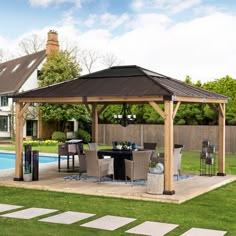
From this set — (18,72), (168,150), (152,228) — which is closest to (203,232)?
(152,228)

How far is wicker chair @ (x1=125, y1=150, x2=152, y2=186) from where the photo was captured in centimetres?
1052

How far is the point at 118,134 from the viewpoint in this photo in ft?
90.3

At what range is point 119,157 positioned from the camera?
38.0 feet

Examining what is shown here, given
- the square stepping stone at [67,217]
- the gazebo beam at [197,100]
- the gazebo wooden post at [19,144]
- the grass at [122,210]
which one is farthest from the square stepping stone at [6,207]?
the gazebo beam at [197,100]

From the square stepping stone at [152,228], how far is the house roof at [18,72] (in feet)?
87.3

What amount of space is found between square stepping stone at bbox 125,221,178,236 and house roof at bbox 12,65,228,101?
3.31 m

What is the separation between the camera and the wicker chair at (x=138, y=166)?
10516 millimetres

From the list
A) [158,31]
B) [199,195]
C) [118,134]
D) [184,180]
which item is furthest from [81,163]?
[118,134]

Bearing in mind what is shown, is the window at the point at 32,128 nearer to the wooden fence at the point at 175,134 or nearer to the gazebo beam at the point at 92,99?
the wooden fence at the point at 175,134

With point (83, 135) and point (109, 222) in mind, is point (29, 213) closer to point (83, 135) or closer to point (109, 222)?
point (109, 222)

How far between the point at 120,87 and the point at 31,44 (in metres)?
39.0

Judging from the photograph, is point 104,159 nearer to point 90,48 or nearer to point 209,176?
point 209,176

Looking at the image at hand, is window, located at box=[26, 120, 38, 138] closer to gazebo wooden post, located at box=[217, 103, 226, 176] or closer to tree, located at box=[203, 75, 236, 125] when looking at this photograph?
tree, located at box=[203, 75, 236, 125]

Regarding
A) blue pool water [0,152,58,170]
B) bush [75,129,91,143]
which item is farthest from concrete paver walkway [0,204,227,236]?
Answer: bush [75,129,91,143]
